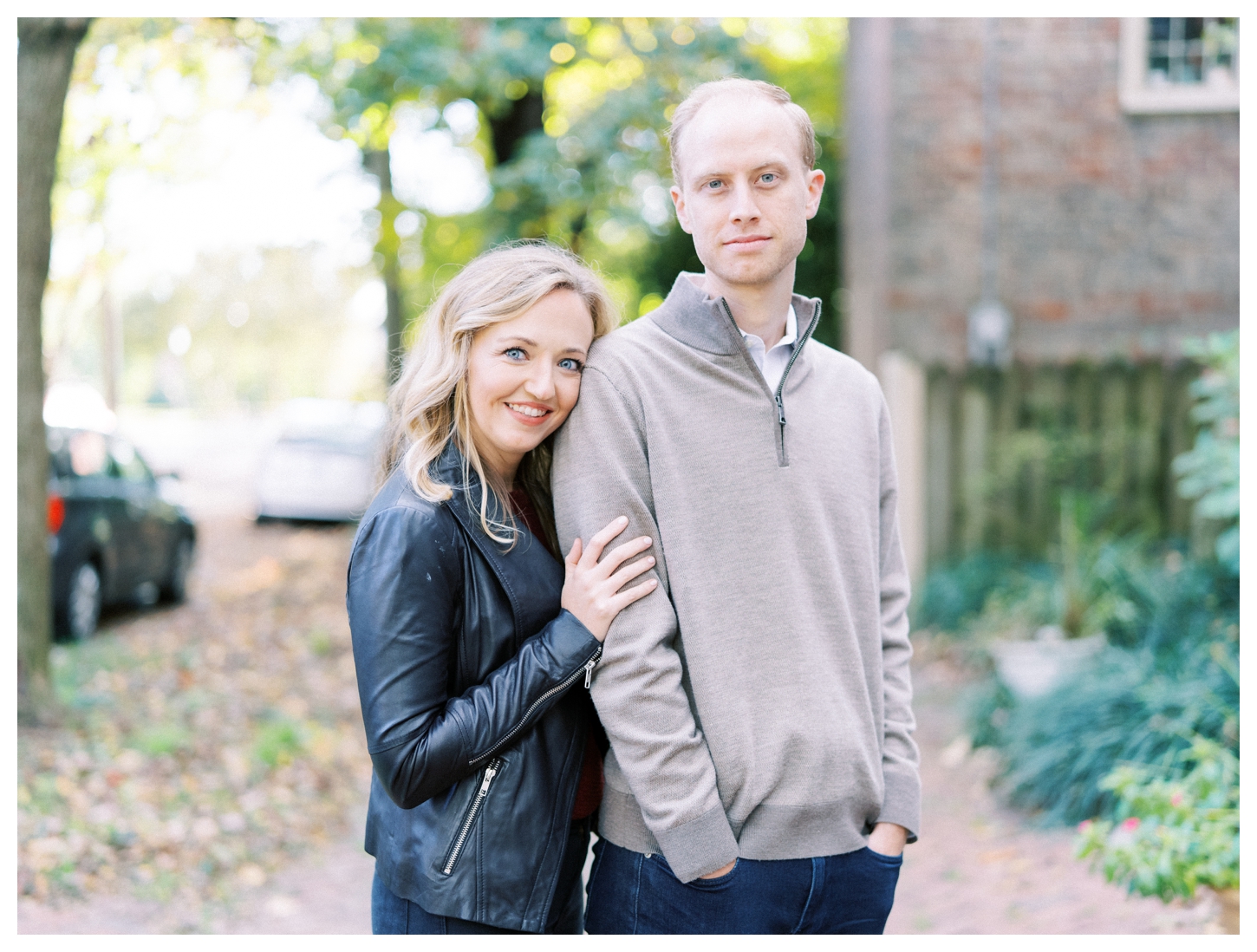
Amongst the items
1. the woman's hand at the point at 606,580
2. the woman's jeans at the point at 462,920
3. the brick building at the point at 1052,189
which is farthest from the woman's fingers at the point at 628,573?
the brick building at the point at 1052,189

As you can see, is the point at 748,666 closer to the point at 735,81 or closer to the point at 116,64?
the point at 735,81

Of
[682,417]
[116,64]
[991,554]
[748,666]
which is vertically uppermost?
[116,64]

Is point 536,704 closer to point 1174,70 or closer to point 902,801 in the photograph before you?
point 902,801

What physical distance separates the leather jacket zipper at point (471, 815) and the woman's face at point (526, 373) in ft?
1.78

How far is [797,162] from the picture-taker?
1.93 m

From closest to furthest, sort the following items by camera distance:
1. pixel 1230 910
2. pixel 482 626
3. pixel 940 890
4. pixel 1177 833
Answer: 1. pixel 482 626
2. pixel 1230 910
3. pixel 1177 833
4. pixel 940 890

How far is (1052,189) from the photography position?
379 inches

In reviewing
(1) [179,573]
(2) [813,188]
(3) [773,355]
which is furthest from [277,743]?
(1) [179,573]

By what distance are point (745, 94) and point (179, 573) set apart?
9443 mm

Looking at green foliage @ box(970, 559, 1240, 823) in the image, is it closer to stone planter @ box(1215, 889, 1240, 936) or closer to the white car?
stone planter @ box(1215, 889, 1240, 936)
